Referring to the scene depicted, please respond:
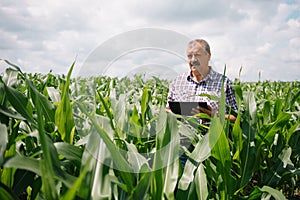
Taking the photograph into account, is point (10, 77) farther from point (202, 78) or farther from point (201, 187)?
point (202, 78)

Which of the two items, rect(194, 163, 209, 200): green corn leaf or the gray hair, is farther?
the gray hair

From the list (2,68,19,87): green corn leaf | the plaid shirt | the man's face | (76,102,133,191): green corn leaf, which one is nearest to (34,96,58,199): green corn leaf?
(76,102,133,191): green corn leaf

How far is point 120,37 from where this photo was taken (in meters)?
1.56

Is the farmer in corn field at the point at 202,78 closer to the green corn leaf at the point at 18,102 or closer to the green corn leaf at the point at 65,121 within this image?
the green corn leaf at the point at 65,121

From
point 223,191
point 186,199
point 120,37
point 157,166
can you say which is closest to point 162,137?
point 157,166

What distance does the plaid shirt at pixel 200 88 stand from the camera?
2.52 meters

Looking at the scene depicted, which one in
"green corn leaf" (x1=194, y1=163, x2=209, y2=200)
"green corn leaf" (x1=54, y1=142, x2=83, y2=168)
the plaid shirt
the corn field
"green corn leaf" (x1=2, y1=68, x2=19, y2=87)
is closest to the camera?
the corn field

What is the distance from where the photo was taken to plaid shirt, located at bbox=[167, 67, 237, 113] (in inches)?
99.3

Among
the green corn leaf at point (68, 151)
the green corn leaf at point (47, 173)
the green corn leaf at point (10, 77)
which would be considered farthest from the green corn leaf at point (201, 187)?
the green corn leaf at point (10, 77)

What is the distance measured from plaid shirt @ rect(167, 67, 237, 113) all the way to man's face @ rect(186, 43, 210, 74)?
0.32 feet

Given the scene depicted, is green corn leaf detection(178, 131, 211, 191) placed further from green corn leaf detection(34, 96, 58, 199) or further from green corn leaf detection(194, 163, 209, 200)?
green corn leaf detection(34, 96, 58, 199)

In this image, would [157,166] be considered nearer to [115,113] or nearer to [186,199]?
[186,199]

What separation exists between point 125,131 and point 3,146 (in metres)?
0.62

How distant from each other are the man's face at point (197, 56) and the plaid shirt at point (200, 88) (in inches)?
3.9
